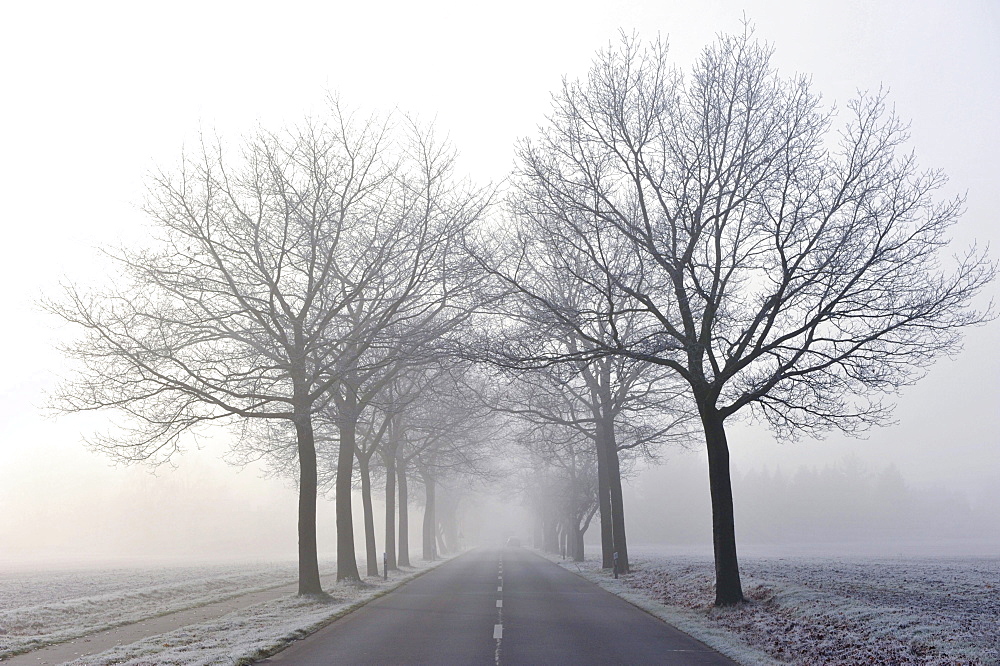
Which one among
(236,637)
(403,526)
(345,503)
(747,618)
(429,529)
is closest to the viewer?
(236,637)

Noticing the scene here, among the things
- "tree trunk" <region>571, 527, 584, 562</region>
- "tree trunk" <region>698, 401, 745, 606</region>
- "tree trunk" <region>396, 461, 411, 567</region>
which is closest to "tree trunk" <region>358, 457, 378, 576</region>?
"tree trunk" <region>396, 461, 411, 567</region>

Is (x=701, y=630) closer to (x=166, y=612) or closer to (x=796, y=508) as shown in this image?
(x=166, y=612)

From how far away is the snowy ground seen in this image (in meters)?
11.8

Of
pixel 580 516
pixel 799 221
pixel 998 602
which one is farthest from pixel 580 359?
pixel 580 516

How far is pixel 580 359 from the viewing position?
58.1ft

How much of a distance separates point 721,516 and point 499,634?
21.5 feet

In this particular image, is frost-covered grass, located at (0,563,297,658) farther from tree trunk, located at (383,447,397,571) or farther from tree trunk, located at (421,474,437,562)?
Answer: tree trunk, located at (421,474,437,562)

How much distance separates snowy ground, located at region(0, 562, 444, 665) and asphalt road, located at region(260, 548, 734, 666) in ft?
2.44

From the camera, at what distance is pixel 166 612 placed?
18781 mm

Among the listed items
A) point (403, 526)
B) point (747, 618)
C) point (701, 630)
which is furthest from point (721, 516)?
point (403, 526)

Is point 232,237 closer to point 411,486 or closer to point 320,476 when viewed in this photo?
point 320,476

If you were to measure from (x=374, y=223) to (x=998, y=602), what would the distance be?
17206 millimetres

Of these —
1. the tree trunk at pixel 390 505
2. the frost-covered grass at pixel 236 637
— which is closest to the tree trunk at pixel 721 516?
the frost-covered grass at pixel 236 637

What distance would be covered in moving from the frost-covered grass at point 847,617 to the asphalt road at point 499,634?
88 cm
